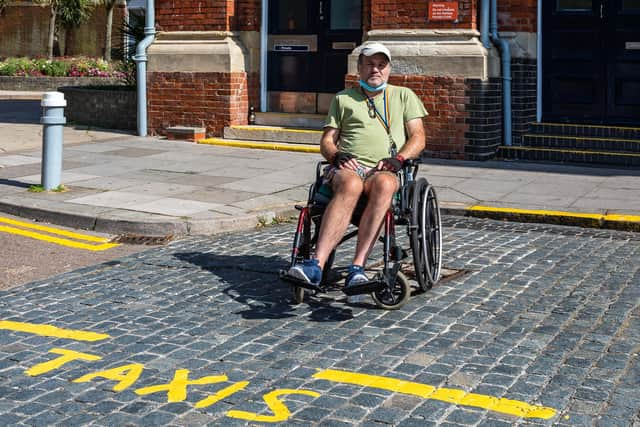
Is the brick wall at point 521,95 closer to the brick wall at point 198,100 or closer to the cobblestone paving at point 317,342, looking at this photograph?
the brick wall at point 198,100

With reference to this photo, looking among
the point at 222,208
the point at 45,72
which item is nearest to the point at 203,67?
the point at 222,208

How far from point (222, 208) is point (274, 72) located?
6372 mm

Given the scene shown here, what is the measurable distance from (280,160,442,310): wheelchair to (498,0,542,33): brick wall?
7518 millimetres

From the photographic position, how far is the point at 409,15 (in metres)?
13.3

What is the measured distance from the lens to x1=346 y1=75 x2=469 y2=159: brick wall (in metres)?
13.0

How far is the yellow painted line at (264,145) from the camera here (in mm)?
13812

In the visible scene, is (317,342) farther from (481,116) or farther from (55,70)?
(55,70)

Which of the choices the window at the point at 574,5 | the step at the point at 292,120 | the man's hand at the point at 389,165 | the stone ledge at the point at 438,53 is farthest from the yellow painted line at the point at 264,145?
the man's hand at the point at 389,165

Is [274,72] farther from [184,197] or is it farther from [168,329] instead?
[168,329]

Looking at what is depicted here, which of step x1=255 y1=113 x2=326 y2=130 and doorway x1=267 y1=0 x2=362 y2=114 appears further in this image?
step x1=255 y1=113 x2=326 y2=130

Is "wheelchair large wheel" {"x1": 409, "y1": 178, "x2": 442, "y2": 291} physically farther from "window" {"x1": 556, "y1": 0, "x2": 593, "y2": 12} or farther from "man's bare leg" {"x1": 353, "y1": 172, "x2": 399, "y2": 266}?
"window" {"x1": 556, "y1": 0, "x2": 593, "y2": 12}

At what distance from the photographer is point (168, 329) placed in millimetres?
5680

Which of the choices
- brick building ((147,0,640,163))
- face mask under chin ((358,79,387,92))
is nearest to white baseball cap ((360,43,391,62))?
face mask under chin ((358,79,387,92))

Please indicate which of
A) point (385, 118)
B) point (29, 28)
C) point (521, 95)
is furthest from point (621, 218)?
point (29, 28)
